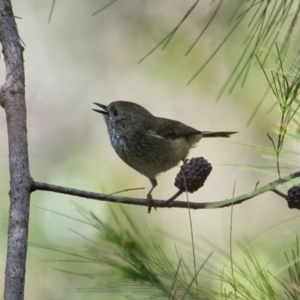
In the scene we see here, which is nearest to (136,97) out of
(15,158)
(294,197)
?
(15,158)

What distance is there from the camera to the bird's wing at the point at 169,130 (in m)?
3.66

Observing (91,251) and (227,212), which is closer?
(91,251)

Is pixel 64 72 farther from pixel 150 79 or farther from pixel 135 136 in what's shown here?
pixel 135 136

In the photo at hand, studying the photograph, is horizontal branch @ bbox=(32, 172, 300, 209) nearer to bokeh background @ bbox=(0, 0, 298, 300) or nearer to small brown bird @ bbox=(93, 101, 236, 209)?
small brown bird @ bbox=(93, 101, 236, 209)

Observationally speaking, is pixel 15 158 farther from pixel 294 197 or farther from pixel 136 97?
pixel 136 97

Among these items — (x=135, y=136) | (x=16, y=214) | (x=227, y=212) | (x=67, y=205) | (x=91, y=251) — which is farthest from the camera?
(x=227, y=212)

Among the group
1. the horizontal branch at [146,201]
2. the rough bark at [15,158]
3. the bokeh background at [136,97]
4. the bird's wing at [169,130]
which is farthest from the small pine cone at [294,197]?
the bokeh background at [136,97]

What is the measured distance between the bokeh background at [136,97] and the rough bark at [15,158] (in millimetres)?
2659

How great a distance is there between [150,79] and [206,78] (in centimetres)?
49

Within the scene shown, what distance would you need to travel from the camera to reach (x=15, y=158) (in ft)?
5.95

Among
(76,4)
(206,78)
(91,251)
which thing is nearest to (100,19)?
(76,4)

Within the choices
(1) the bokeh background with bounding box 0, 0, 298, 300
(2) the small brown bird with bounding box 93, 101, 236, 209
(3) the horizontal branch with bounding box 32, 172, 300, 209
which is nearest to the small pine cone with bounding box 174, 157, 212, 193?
(3) the horizontal branch with bounding box 32, 172, 300, 209

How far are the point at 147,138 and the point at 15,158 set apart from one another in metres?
1.82

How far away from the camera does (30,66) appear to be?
5.41 meters
